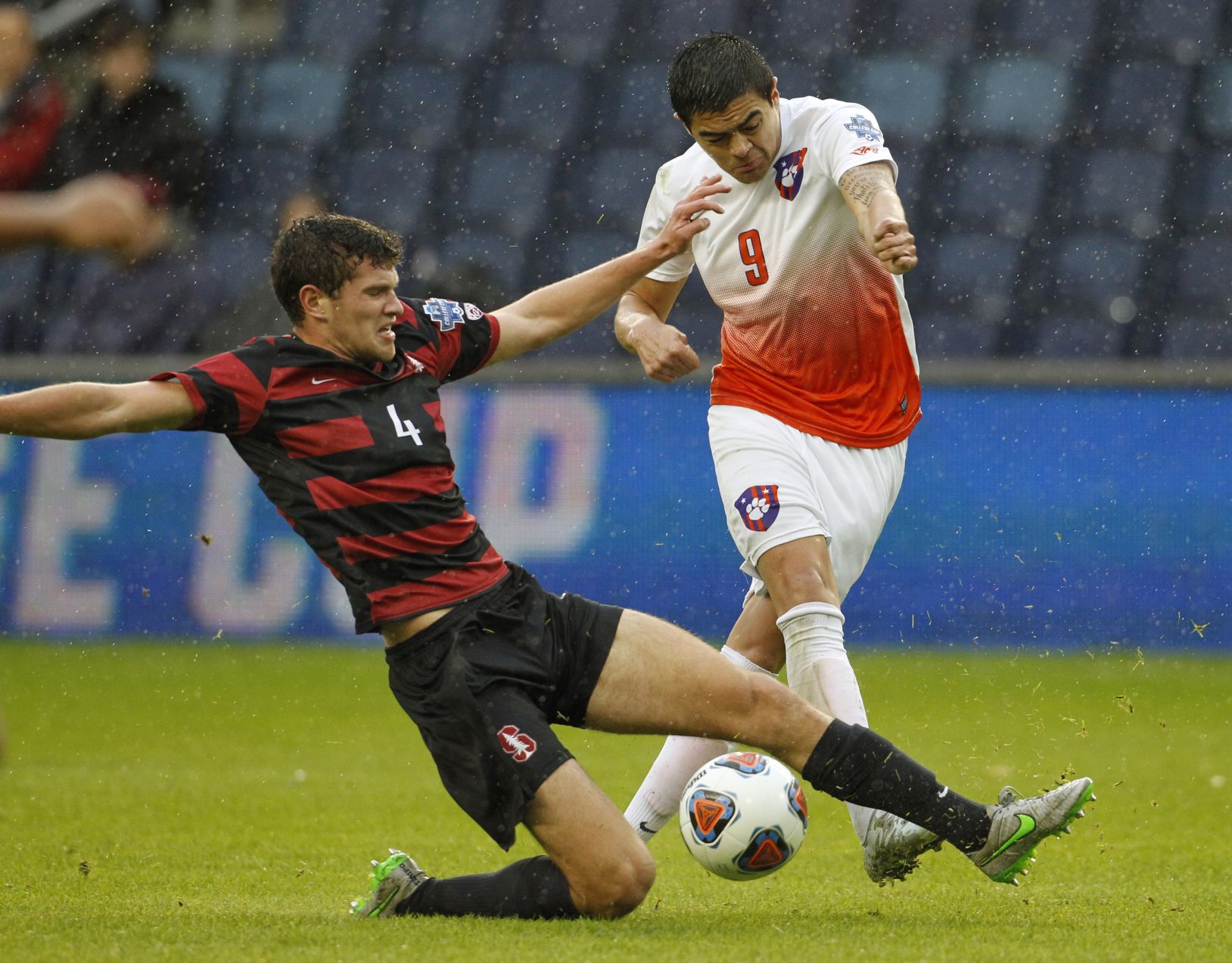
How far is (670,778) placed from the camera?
4.88 m

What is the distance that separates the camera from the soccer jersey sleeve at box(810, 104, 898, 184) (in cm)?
468

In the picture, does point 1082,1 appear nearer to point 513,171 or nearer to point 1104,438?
point 513,171

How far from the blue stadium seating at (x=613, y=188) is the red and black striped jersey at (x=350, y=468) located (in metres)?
9.26

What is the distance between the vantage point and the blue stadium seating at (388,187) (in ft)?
44.3

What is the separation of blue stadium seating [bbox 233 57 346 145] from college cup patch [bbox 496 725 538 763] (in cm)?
1059

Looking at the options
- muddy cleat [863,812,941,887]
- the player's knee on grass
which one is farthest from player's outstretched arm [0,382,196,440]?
muddy cleat [863,812,941,887]

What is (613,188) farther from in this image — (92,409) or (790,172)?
(92,409)

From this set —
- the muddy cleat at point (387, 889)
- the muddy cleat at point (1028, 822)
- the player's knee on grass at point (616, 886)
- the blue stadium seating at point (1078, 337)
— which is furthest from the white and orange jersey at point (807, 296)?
the blue stadium seating at point (1078, 337)

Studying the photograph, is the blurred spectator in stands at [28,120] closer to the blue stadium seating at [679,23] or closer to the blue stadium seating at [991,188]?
the blue stadium seating at [679,23]

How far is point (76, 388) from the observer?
3.87 metres

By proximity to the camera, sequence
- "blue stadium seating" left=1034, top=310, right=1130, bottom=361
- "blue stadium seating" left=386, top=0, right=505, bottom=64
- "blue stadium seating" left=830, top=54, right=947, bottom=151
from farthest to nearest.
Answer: "blue stadium seating" left=386, top=0, right=505, bottom=64 → "blue stadium seating" left=830, top=54, right=947, bottom=151 → "blue stadium seating" left=1034, top=310, right=1130, bottom=361

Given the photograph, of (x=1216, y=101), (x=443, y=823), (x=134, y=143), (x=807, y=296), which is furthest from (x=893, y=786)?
(x=1216, y=101)

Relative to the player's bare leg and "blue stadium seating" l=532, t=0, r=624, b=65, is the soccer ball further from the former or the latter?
"blue stadium seating" l=532, t=0, r=624, b=65

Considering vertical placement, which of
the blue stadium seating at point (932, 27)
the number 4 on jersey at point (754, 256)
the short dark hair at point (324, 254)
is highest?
the blue stadium seating at point (932, 27)
